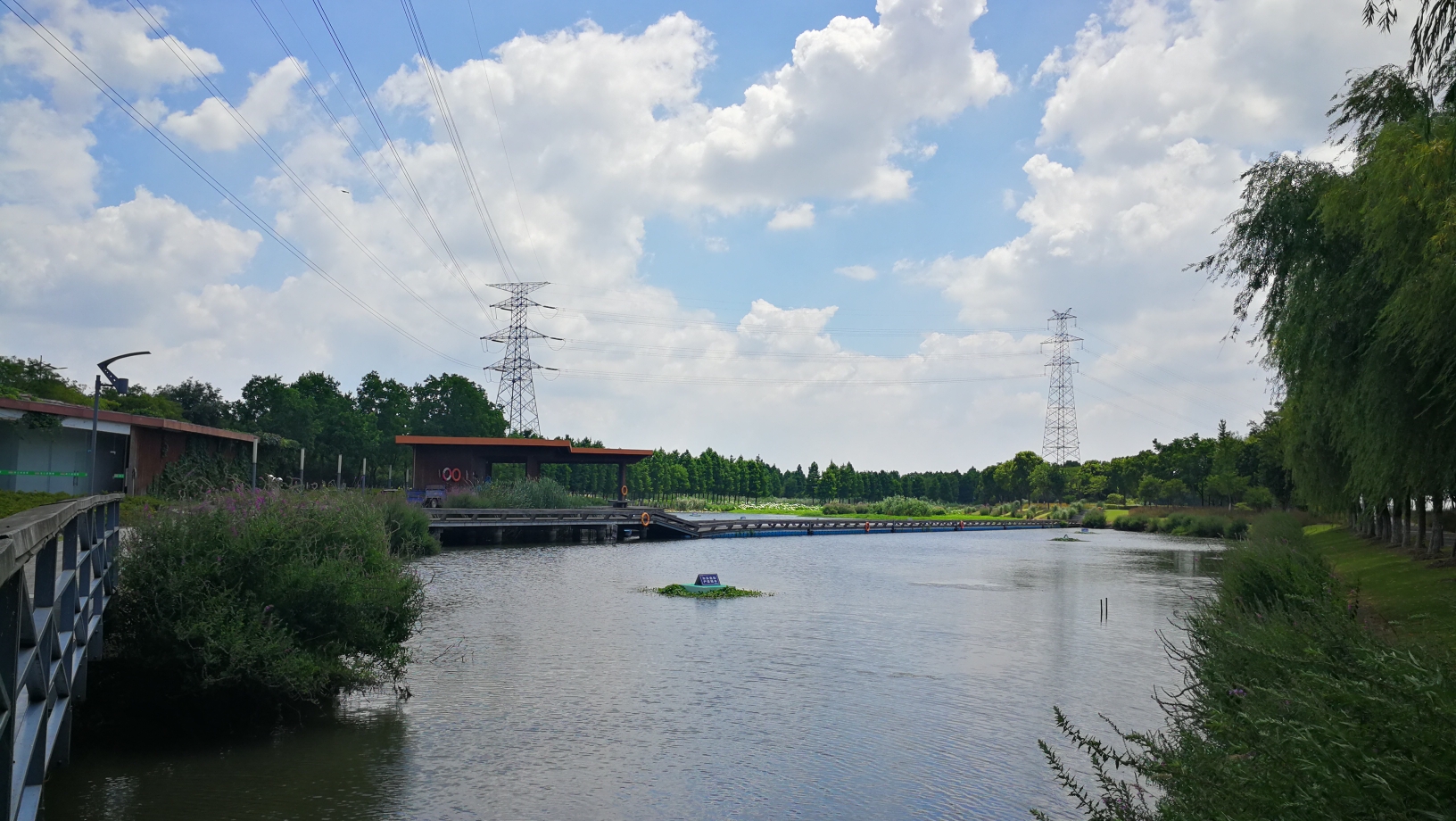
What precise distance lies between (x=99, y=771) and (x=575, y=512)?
49.3 m

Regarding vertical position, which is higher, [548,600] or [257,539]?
[257,539]

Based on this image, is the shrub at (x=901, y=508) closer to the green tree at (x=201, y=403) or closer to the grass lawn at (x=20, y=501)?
the green tree at (x=201, y=403)

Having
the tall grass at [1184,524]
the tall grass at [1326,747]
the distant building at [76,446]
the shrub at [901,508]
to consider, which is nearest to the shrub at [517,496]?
the distant building at [76,446]

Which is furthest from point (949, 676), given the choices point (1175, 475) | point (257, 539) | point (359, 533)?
point (1175, 475)

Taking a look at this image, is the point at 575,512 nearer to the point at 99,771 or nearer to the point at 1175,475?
the point at 99,771

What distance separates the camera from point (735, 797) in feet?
41.3

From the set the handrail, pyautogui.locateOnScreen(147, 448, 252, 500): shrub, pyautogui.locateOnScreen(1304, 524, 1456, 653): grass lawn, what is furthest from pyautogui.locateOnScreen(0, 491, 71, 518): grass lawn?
pyautogui.locateOnScreen(1304, 524, 1456, 653): grass lawn

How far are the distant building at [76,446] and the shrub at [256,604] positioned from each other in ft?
58.4

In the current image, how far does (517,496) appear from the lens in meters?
61.4

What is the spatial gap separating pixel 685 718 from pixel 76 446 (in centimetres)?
3174

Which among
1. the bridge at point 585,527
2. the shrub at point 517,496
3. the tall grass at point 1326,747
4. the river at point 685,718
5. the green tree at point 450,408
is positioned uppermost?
the green tree at point 450,408

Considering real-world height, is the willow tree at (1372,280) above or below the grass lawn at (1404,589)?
above

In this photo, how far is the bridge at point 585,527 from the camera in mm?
54406

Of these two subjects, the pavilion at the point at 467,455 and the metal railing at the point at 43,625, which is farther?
the pavilion at the point at 467,455
